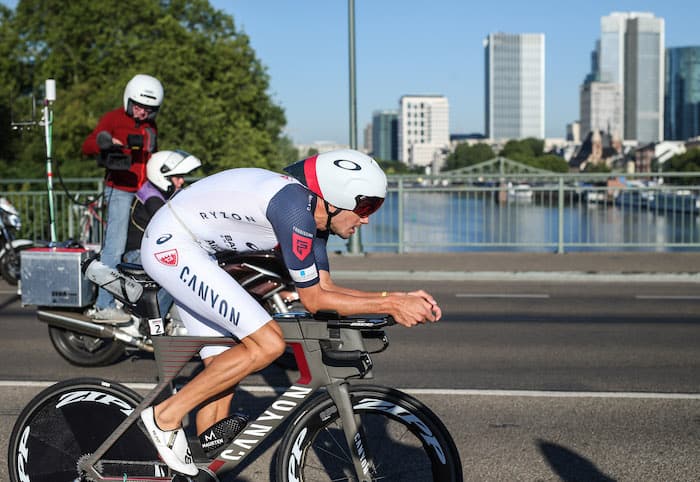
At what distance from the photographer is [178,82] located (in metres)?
53.8

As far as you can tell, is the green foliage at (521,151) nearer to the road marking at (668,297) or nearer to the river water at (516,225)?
the river water at (516,225)

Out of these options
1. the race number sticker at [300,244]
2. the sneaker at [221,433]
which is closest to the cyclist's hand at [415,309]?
the race number sticker at [300,244]

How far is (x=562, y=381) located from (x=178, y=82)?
48839 millimetres

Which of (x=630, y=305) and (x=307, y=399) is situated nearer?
(x=307, y=399)

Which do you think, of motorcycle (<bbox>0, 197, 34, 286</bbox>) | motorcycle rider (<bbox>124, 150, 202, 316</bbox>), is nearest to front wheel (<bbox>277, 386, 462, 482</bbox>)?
motorcycle rider (<bbox>124, 150, 202, 316</bbox>)

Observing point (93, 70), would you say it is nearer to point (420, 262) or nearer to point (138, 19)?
point (138, 19)

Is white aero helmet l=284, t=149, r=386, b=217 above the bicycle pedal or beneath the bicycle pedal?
above

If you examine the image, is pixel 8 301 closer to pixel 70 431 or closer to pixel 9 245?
pixel 9 245

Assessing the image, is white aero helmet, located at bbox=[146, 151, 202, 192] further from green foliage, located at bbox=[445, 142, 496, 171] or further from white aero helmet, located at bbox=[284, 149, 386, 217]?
green foliage, located at bbox=[445, 142, 496, 171]

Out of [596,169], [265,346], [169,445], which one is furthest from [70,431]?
[596,169]

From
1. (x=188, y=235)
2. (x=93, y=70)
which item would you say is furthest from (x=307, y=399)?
(x=93, y=70)

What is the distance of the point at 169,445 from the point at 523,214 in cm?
1413

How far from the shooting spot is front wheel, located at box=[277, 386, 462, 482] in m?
3.70

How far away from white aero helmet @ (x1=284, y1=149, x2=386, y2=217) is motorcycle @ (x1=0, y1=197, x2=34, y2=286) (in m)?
9.76
